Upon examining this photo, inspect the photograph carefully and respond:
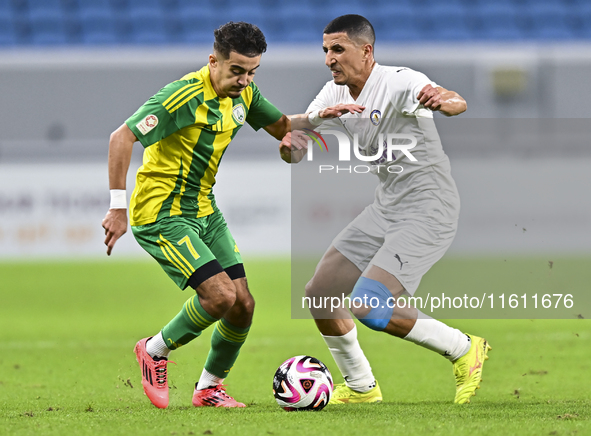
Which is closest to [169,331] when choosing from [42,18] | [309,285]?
[309,285]

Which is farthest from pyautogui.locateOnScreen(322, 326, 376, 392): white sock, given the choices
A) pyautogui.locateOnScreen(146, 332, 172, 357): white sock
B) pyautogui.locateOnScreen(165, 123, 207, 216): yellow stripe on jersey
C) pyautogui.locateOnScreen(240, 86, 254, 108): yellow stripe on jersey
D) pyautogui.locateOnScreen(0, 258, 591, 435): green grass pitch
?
pyautogui.locateOnScreen(240, 86, 254, 108): yellow stripe on jersey

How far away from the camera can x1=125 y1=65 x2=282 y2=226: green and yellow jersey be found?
13.8 ft

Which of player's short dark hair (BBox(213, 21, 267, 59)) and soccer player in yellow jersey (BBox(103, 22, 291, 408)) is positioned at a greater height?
player's short dark hair (BBox(213, 21, 267, 59))

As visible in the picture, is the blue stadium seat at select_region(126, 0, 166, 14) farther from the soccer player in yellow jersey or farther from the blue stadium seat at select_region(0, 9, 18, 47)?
the soccer player in yellow jersey

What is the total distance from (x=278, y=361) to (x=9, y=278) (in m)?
6.20

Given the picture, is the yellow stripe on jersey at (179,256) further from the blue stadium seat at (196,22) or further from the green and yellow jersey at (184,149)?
the blue stadium seat at (196,22)

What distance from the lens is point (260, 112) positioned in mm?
4777

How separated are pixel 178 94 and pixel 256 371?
2.38 metres

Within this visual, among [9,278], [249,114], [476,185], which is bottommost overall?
[9,278]

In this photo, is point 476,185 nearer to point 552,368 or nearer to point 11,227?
point 552,368

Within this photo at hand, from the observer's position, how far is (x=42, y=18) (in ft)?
46.5

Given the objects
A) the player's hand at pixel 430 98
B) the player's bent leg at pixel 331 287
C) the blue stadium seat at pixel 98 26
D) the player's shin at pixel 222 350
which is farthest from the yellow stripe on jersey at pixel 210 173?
the blue stadium seat at pixel 98 26

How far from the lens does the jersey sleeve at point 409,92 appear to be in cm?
422

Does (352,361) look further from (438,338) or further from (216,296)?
(216,296)
